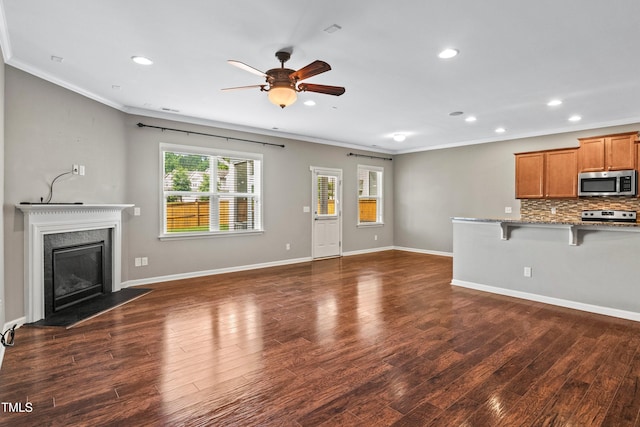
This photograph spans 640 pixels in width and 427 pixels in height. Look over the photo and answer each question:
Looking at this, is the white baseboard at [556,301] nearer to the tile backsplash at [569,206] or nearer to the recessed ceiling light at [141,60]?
the tile backsplash at [569,206]

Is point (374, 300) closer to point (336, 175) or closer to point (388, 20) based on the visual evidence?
point (388, 20)

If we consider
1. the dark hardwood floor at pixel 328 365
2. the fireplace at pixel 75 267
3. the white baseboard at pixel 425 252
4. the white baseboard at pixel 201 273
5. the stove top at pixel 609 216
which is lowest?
the dark hardwood floor at pixel 328 365

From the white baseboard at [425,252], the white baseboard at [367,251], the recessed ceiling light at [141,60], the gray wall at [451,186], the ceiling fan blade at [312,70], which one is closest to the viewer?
the ceiling fan blade at [312,70]

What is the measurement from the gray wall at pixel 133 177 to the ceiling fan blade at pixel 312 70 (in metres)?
2.94

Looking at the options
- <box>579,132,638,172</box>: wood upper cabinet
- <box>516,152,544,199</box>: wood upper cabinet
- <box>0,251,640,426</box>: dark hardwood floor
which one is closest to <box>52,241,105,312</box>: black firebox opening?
Answer: <box>0,251,640,426</box>: dark hardwood floor

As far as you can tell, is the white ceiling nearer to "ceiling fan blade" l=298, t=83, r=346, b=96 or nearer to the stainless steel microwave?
"ceiling fan blade" l=298, t=83, r=346, b=96

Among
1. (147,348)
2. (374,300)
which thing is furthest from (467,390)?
(147,348)

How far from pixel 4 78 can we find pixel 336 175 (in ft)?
18.9

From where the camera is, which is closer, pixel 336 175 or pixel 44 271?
pixel 44 271

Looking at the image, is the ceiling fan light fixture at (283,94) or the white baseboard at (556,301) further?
the white baseboard at (556,301)

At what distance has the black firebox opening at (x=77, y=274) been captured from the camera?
3.93 meters

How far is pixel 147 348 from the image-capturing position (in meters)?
2.94

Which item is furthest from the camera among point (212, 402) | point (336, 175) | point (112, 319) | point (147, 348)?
point (336, 175)

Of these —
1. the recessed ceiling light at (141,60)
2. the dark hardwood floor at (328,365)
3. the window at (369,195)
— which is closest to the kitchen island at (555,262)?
the dark hardwood floor at (328,365)
